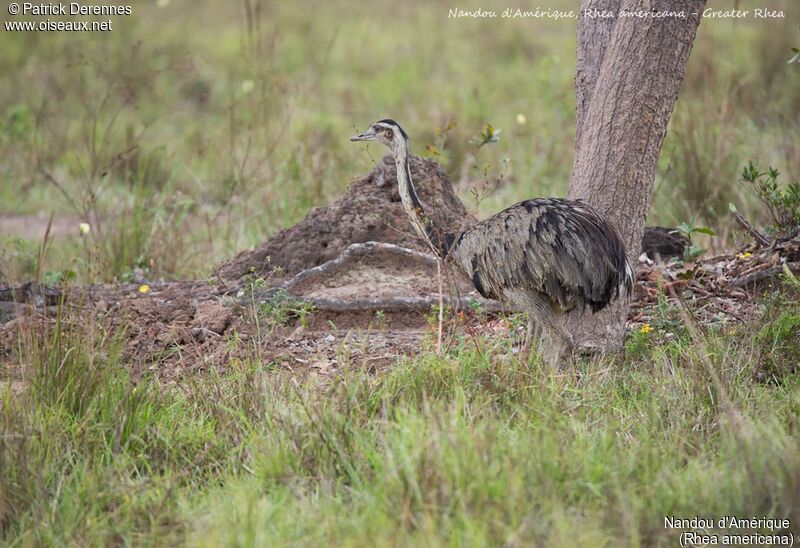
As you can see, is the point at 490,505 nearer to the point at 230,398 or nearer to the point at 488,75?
the point at 230,398

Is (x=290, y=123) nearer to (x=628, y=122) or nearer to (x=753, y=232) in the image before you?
(x=753, y=232)

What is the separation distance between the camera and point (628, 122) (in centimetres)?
544

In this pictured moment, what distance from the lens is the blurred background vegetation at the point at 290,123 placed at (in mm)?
8086

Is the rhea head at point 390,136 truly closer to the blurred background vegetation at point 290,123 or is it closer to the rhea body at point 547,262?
the rhea body at point 547,262

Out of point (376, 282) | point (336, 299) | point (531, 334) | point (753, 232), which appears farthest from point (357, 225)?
point (753, 232)

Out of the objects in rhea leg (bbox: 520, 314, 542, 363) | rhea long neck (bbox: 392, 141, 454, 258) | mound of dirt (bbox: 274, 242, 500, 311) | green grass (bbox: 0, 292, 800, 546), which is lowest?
green grass (bbox: 0, 292, 800, 546)

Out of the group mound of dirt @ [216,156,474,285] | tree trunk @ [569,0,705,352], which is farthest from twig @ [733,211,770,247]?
mound of dirt @ [216,156,474,285]

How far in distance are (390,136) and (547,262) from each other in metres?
1.23

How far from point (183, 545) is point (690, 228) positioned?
12.2 ft

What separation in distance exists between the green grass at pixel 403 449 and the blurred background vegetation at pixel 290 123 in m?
1.07

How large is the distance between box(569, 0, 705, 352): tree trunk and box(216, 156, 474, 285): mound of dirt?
1176 millimetres

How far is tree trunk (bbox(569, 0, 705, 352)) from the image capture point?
5383 mm

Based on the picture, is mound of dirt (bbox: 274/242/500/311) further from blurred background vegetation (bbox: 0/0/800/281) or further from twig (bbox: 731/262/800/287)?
twig (bbox: 731/262/800/287)

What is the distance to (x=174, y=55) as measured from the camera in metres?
12.7
